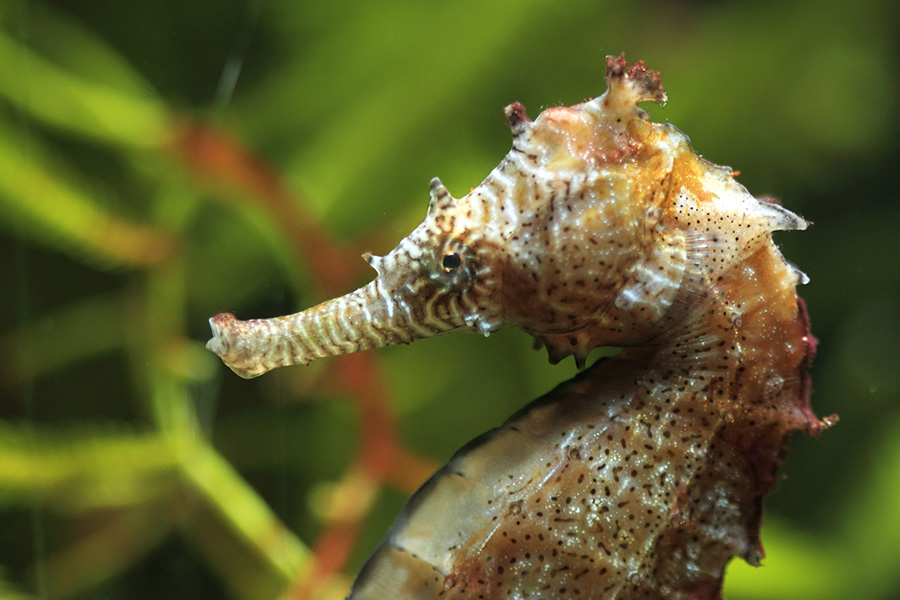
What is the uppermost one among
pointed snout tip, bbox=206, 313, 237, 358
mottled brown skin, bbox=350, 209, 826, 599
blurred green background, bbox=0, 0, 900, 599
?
blurred green background, bbox=0, 0, 900, 599

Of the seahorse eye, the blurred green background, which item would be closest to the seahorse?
the seahorse eye

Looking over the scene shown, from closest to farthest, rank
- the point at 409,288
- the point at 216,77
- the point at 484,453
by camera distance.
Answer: the point at 409,288
the point at 484,453
the point at 216,77

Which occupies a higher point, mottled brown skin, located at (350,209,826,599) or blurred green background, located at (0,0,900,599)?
blurred green background, located at (0,0,900,599)

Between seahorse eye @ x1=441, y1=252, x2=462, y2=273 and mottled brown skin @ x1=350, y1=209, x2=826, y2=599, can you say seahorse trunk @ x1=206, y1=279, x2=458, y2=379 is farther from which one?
mottled brown skin @ x1=350, y1=209, x2=826, y2=599

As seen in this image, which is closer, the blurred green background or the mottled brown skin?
the mottled brown skin

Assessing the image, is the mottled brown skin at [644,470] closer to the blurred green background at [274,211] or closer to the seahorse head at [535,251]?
the seahorse head at [535,251]

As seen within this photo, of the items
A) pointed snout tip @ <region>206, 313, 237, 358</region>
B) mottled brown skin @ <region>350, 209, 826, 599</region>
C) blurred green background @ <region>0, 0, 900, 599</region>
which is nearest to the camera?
pointed snout tip @ <region>206, 313, 237, 358</region>

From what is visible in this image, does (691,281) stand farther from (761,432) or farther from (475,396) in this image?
(475,396)

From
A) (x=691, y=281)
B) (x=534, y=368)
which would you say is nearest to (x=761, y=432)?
(x=691, y=281)
